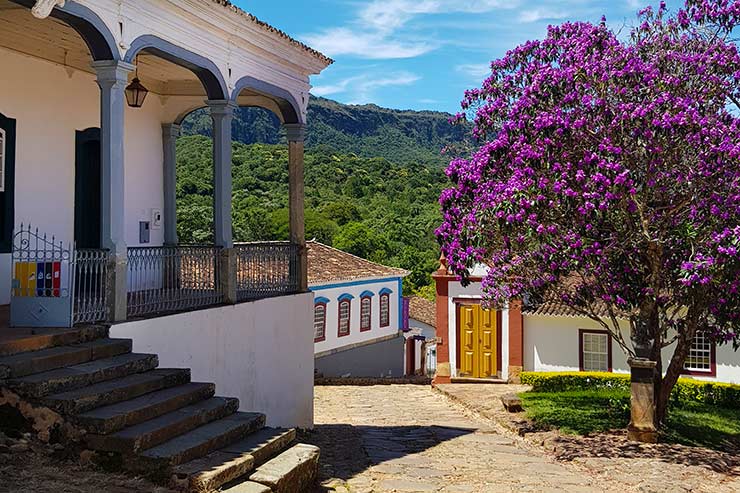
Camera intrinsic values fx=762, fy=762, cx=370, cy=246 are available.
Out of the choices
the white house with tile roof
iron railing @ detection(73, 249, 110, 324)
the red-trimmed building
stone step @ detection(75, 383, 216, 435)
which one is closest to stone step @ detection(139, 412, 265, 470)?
stone step @ detection(75, 383, 216, 435)

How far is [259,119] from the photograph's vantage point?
329ft

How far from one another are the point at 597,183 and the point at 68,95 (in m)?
7.49

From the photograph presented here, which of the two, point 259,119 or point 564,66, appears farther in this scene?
point 259,119

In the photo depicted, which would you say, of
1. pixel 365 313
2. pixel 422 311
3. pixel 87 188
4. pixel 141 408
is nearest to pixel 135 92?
pixel 87 188

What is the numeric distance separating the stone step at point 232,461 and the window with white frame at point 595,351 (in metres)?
13.4

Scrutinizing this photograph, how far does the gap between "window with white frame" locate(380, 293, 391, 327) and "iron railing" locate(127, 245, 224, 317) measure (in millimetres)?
19658

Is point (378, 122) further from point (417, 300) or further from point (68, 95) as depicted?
point (68, 95)

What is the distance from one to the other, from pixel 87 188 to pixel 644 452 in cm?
898

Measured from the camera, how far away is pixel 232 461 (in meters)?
6.08

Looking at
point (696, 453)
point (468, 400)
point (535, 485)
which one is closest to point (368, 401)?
point (468, 400)

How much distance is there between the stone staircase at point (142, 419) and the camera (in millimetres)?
5875

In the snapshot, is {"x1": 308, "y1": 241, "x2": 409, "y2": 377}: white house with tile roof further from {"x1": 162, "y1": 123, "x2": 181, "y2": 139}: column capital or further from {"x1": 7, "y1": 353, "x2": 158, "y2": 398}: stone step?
{"x1": 7, "y1": 353, "x2": 158, "y2": 398}: stone step

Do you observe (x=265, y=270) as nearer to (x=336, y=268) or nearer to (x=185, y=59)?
(x=185, y=59)

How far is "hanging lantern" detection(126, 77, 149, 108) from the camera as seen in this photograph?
1127cm
